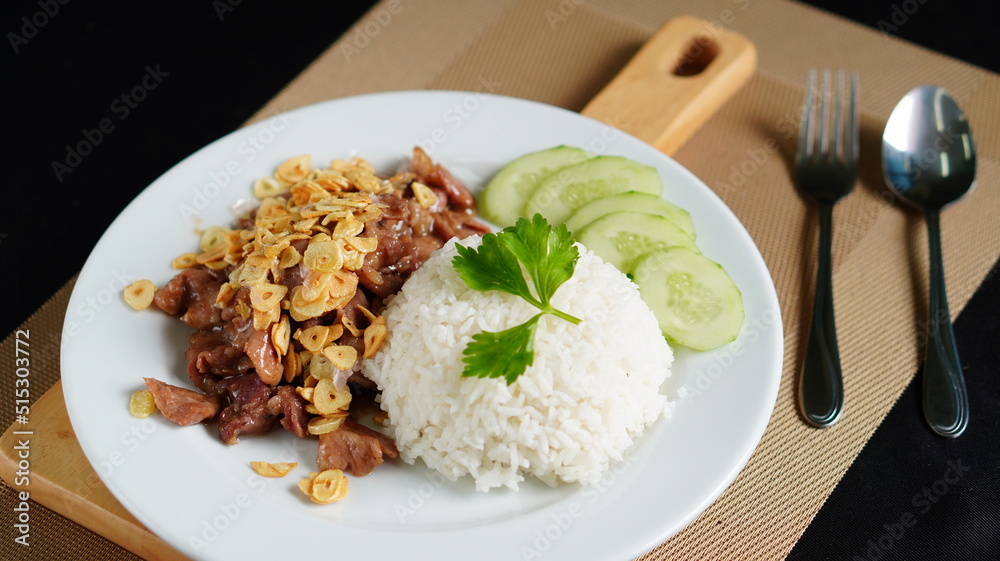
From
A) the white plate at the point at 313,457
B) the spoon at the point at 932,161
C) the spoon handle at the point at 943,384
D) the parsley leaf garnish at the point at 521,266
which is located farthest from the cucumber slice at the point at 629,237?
the spoon at the point at 932,161

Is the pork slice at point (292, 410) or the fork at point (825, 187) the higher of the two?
the pork slice at point (292, 410)

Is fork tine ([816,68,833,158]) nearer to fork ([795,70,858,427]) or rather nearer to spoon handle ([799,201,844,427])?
fork ([795,70,858,427])

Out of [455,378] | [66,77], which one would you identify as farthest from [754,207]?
[66,77]

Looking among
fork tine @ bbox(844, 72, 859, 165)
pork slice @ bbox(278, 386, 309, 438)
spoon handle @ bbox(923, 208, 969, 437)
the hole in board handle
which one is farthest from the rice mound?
the hole in board handle

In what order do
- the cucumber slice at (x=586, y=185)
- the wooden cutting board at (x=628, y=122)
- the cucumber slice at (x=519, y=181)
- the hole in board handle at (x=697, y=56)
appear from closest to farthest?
the wooden cutting board at (x=628, y=122) → the cucumber slice at (x=586, y=185) → the cucumber slice at (x=519, y=181) → the hole in board handle at (x=697, y=56)

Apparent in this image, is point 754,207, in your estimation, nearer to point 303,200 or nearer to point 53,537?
point 303,200

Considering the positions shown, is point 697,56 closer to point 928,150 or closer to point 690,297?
point 928,150

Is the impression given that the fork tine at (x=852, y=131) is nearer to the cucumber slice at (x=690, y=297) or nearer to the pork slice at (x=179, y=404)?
the cucumber slice at (x=690, y=297)
